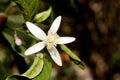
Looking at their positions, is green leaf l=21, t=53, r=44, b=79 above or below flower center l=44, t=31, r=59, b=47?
below

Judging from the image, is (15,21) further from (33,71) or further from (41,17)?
(33,71)

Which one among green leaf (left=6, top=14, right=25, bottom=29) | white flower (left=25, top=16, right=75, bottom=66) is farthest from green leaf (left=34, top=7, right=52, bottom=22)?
green leaf (left=6, top=14, right=25, bottom=29)

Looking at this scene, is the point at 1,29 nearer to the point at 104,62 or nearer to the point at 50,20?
the point at 50,20

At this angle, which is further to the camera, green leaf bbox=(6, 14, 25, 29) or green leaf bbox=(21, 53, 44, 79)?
green leaf bbox=(6, 14, 25, 29)

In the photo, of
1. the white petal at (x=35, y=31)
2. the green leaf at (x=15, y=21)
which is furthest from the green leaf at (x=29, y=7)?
the green leaf at (x=15, y=21)

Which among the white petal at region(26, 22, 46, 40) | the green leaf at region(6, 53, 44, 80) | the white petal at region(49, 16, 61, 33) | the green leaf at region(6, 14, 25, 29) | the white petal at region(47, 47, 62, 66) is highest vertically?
the white petal at region(49, 16, 61, 33)

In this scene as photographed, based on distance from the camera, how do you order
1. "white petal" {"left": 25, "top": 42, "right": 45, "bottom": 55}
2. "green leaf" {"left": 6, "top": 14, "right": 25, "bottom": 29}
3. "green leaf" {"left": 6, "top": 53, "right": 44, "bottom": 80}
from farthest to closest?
"green leaf" {"left": 6, "top": 14, "right": 25, "bottom": 29} < "white petal" {"left": 25, "top": 42, "right": 45, "bottom": 55} < "green leaf" {"left": 6, "top": 53, "right": 44, "bottom": 80}

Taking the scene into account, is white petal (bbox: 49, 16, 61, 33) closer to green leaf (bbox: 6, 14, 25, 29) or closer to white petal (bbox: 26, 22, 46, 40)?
white petal (bbox: 26, 22, 46, 40)
